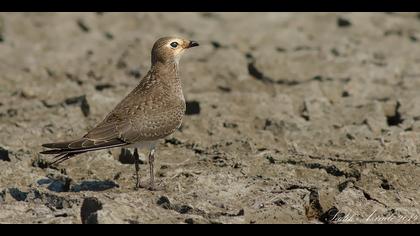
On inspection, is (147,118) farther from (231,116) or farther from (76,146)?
(231,116)

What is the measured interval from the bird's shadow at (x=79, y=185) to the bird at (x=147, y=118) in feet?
0.77

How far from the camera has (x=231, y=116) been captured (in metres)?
11.1

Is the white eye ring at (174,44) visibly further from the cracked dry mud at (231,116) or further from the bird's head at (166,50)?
the cracked dry mud at (231,116)

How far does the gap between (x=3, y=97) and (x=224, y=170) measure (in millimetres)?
4687

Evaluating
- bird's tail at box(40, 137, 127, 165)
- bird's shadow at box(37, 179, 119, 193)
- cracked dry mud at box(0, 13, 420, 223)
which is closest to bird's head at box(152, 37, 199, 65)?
cracked dry mud at box(0, 13, 420, 223)

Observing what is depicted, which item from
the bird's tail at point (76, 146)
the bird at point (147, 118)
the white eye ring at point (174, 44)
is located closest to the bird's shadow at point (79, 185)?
the bird at point (147, 118)

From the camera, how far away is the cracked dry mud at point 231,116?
780cm

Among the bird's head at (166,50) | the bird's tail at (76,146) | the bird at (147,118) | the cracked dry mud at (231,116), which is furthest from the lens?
the bird's head at (166,50)

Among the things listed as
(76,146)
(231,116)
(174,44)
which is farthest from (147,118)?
(231,116)

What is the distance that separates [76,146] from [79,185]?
702 millimetres

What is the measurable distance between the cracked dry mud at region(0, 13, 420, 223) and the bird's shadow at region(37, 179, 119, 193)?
21 mm

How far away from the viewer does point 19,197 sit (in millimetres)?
8180
